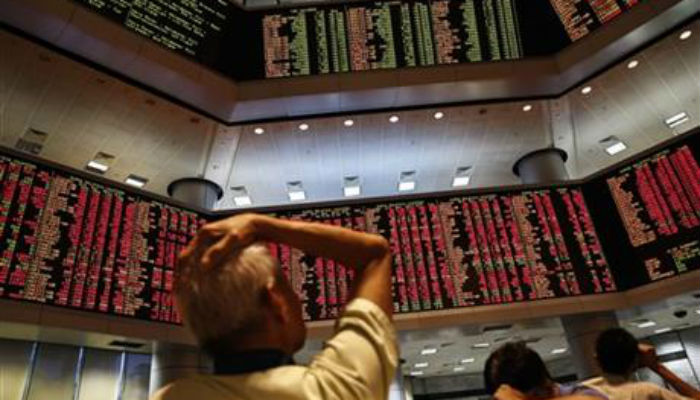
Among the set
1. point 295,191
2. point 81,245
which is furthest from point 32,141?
point 295,191

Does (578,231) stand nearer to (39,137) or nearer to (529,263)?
(529,263)

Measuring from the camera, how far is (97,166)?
6.92 metres

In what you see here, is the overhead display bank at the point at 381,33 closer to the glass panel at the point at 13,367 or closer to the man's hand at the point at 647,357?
the glass panel at the point at 13,367

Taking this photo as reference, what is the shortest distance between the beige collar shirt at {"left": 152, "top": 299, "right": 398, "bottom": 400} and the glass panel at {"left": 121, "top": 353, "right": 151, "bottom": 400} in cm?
650

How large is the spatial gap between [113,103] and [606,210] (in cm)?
569

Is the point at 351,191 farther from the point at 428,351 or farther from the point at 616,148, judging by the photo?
the point at 616,148

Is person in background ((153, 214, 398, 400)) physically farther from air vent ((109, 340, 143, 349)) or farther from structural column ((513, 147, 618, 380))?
structural column ((513, 147, 618, 380))

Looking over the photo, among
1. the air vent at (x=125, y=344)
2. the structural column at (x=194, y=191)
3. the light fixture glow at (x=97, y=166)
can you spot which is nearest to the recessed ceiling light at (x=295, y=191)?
the structural column at (x=194, y=191)

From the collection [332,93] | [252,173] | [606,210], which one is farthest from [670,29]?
[252,173]

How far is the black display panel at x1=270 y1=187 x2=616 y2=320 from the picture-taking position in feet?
18.1

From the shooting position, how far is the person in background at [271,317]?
657 millimetres

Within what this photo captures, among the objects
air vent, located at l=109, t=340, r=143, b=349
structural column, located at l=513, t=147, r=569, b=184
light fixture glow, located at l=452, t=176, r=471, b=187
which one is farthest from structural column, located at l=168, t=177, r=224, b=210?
structural column, located at l=513, t=147, r=569, b=184

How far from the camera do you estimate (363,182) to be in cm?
805

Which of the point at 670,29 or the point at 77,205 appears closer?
the point at 77,205
